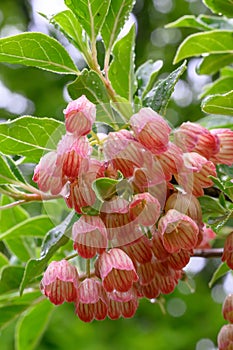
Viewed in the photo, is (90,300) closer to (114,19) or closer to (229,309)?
(229,309)

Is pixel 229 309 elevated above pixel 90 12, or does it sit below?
below

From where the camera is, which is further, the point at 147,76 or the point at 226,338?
the point at 147,76

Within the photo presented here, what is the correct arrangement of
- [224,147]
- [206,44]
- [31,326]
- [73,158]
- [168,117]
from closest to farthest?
[73,158] < [224,147] < [206,44] < [31,326] < [168,117]

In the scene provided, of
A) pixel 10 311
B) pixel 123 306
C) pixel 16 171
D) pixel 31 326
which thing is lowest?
pixel 31 326

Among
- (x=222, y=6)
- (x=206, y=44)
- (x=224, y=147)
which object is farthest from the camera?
(x=206, y=44)

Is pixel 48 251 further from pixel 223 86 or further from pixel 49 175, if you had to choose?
pixel 223 86

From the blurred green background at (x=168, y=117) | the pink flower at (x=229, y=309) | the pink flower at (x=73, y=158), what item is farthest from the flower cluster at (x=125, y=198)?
the blurred green background at (x=168, y=117)

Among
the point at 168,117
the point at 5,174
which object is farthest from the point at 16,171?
the point at 168,117

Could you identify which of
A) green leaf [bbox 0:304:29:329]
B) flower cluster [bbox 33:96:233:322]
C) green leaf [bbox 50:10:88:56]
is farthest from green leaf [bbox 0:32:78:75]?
green leaf [bbox 0:304:29:329]
